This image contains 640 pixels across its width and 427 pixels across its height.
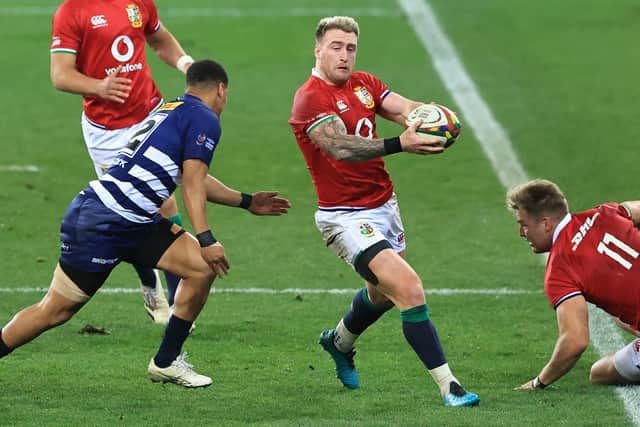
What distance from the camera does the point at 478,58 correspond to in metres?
20.0

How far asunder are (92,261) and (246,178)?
23.2 feet

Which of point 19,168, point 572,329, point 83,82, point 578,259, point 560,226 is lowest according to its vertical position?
point 19,168

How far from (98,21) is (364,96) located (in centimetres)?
239

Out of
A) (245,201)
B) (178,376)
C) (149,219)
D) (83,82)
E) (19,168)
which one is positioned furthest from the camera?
(19,168)

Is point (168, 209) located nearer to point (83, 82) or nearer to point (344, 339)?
point (83, 82)

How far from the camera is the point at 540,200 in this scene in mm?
7613

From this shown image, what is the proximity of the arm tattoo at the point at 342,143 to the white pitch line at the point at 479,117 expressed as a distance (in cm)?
210

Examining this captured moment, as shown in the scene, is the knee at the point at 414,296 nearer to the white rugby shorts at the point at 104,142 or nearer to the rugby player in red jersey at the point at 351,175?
the rugby player in red jersey at the point at 351,175

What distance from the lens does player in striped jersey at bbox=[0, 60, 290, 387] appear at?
7.67 meters

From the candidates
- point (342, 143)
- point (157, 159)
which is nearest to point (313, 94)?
point (342, 143)

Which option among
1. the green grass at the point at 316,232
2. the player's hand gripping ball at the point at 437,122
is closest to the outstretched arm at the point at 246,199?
the player's hand gripping ball at the point at 437,122

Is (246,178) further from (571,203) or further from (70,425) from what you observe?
(70,425)

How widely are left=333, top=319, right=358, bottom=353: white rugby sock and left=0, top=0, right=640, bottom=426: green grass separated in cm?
24

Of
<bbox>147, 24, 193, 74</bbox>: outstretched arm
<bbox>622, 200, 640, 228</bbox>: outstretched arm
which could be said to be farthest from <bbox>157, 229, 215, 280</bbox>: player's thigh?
<bbox>147, 24, 193, 74</bbox>: outstretched arm
